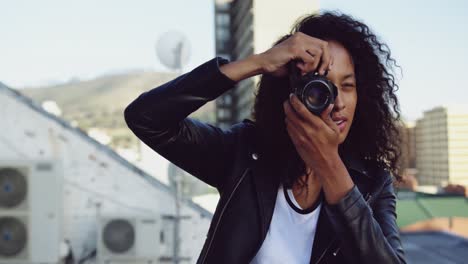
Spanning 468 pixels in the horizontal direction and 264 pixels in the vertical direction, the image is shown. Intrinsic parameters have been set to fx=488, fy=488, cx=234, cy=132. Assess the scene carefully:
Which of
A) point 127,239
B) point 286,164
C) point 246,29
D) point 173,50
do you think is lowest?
point 127,239

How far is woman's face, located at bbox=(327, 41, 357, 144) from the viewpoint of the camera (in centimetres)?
81

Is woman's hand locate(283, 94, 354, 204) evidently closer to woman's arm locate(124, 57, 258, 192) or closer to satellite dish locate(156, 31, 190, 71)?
woman's arm locate(124, 57, 258, 192)

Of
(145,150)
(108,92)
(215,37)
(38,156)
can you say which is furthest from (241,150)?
(108,92)

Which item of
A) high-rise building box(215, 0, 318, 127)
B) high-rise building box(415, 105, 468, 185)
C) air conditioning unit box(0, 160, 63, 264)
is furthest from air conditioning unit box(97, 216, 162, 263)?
high-rise building box(415, 105, 468, 185)

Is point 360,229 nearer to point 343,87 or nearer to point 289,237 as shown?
point 289,237

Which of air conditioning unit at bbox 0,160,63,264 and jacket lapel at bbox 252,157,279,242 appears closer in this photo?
jacket lapel at bbox 252,157,279,242

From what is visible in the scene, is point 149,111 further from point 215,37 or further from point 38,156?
point 215,37

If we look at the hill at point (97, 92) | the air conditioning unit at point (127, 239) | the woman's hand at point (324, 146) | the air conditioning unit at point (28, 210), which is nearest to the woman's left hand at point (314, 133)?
the woman's hand at point (324, 146)

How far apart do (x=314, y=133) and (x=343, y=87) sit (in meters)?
0.18

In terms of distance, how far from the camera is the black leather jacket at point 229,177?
756 mm

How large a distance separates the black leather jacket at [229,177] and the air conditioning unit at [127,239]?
74.5 inches

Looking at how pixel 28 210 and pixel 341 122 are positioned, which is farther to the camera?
pixel 28 210

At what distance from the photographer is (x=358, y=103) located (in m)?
0.97

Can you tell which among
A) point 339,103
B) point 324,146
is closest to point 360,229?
point 324,146
